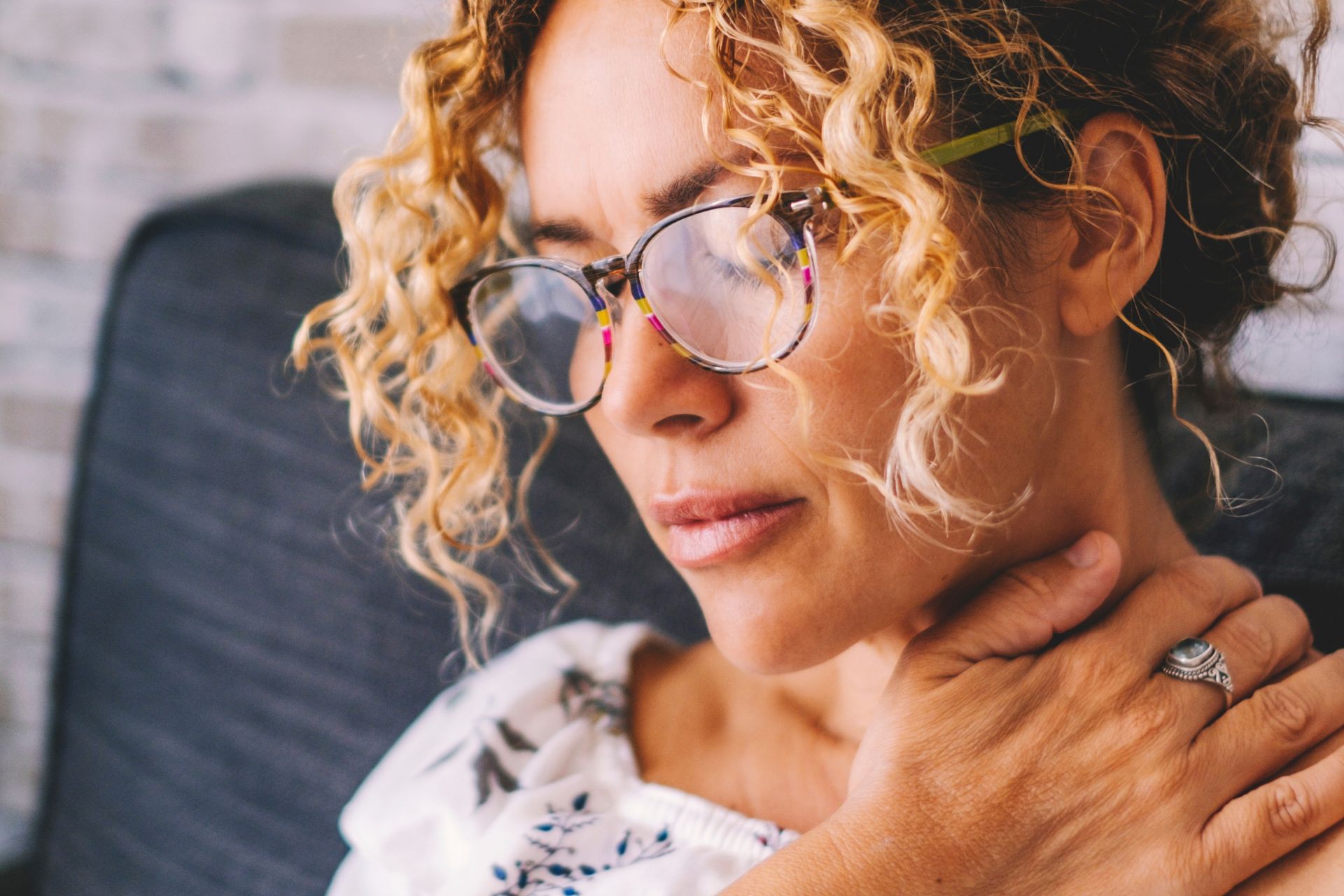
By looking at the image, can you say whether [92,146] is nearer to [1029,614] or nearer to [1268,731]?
[1029,614]

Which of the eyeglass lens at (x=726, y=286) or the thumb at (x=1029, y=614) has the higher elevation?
the eyeglass lens at (x=726, y=286)

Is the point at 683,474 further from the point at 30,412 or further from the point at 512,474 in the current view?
the point at 30,412

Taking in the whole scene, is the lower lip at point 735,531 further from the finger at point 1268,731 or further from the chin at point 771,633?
the finger at point 1268,731

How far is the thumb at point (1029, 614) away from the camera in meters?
0.84

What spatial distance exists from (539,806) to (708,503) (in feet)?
1.18

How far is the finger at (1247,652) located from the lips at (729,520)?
1.01 feet

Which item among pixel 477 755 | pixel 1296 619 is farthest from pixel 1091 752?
pixel 477 755

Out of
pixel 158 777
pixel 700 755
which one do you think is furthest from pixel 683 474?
pixel 158 777

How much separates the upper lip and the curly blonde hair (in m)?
0.07

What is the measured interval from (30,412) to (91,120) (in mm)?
514

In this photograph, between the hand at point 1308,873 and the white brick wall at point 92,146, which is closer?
the hand at point 1308,873

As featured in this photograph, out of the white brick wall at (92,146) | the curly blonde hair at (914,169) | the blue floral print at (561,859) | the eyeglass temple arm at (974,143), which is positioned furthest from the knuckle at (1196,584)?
the white brick wall at (92,146)

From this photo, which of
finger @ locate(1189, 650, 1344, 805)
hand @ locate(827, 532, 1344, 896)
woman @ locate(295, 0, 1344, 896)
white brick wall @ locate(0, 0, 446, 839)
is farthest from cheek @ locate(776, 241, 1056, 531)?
white brick wall @ locate(0, 0, 446, 839)

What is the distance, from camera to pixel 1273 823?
727mm
